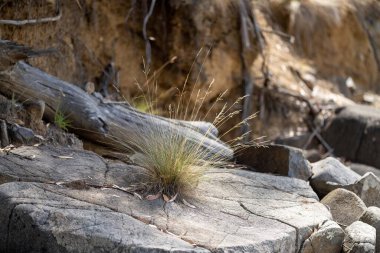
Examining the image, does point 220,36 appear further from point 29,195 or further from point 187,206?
point 29,195

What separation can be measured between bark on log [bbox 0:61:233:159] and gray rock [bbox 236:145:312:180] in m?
0.23

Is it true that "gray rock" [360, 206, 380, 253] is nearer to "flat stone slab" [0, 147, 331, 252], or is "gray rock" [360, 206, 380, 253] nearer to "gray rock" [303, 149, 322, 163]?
"flat stone slab" [0, 147, 331, 252]

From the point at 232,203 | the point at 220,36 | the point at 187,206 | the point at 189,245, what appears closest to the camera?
the point at 189,245

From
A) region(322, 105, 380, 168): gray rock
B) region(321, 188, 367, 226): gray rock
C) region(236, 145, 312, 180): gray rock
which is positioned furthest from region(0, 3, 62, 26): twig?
region(322, 105, 380, 168): gray rock

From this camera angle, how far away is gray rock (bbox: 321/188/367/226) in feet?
15.1

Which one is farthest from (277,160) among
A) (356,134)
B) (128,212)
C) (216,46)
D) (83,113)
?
(356,134)

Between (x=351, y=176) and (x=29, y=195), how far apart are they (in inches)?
118

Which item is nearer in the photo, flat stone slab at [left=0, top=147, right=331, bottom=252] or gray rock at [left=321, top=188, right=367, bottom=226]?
flat stone slab at [left=0, top=147, right=331, bottom=252]

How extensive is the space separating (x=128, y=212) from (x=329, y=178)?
2.37m

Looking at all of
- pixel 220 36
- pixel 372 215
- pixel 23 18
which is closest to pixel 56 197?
pixel 372 215

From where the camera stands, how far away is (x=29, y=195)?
334cm

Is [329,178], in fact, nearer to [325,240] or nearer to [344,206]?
[344,206]

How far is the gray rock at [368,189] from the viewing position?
5.22 m

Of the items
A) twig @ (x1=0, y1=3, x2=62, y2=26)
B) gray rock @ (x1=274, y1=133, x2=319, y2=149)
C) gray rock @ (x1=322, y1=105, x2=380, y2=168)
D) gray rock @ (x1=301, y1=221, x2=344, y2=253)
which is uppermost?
twig @ (x1=0, y1=3, x2=62, y2=26)
